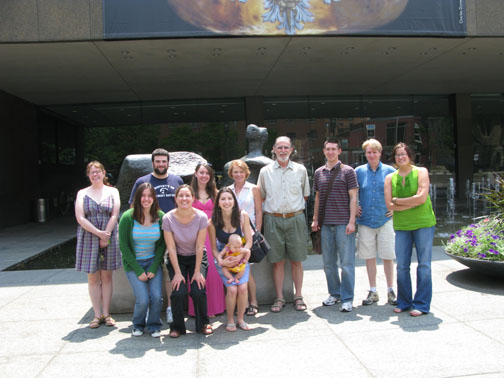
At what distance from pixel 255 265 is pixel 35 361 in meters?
2.34

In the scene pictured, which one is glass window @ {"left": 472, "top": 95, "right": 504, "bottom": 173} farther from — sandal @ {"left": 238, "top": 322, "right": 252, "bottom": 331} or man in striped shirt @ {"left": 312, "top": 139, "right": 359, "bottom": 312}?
sandal @ {"left": 238, "top": 322, "right": 252, "bottom": 331}

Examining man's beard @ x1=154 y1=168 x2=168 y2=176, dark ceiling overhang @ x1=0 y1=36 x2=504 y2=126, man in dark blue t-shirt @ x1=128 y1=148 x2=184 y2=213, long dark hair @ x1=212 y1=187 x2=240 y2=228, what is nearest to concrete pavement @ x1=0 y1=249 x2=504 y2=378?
long dark hair @ x1=212 y1=187 x2=240 y2=228

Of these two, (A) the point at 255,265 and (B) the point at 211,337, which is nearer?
(B) the point at 211,337

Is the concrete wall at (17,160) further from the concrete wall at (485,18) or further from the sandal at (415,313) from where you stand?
the concrete wall at (485,18)

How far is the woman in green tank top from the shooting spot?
4156mm

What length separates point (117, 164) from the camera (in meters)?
17.6

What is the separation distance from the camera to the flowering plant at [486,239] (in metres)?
5.07

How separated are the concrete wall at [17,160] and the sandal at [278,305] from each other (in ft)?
39.0

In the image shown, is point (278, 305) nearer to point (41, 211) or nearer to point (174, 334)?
point (174, 334)

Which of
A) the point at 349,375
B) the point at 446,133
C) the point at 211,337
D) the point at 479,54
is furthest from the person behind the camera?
the point at 446,133

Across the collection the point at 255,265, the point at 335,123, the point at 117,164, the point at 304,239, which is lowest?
the point at 255,265

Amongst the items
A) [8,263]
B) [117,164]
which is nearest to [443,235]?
[8,263]

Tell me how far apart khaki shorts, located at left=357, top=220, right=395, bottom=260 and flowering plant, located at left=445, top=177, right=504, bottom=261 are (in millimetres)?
1437

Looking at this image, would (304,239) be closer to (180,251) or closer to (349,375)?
(180,251)
